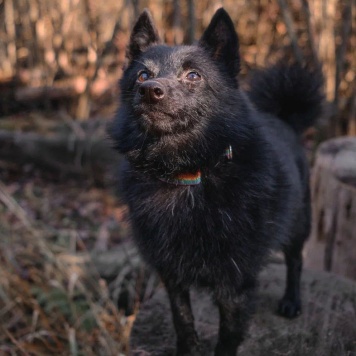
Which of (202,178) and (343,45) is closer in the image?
(202,178)

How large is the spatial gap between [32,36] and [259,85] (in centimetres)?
554

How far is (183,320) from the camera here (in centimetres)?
232

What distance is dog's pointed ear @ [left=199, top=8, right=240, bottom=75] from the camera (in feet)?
7.75

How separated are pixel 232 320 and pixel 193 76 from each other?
112cm

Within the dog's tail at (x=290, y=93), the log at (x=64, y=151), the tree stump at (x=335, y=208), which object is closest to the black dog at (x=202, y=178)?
the dog's tail at (x=290, y=93)

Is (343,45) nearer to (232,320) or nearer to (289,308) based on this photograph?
(289,308)

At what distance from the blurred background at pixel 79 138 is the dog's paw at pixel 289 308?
1.04m

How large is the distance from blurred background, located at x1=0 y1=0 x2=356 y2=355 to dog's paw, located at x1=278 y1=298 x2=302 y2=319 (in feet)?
3.40

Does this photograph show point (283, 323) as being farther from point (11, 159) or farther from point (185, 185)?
point (11, 159)

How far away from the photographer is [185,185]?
2225 millimetres

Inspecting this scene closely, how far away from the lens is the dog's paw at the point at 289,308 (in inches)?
103

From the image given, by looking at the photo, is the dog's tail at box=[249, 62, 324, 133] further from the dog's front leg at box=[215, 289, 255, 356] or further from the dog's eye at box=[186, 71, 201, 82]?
the dog's front leg at box=[215, 289, 255, 356]

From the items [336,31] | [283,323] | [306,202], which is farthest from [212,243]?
[336,31]

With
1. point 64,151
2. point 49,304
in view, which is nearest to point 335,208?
point 49,304
